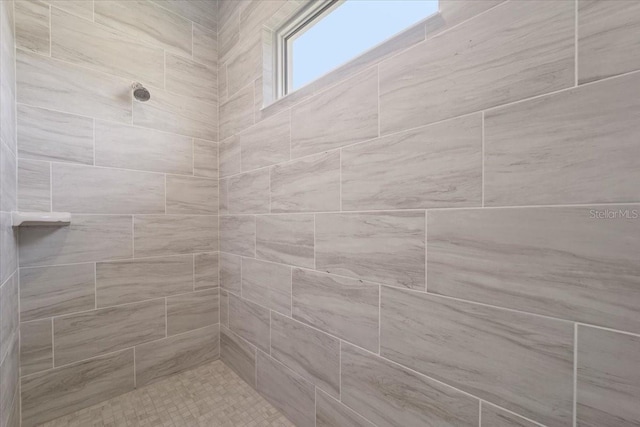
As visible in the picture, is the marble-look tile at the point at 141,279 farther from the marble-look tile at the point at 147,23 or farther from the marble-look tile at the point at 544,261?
the marble-look tile at the point at 544,261

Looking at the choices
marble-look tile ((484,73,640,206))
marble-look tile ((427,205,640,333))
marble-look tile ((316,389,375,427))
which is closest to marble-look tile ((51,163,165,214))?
marble-look tile ((316,389,375,427))

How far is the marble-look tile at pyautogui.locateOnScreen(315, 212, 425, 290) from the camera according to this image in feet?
2.79

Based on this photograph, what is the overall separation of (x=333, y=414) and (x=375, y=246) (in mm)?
714

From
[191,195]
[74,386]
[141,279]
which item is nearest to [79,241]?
[141,279]

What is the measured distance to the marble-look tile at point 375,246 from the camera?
2.79ft

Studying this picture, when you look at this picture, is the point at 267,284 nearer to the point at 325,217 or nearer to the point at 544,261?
the point at 325,217

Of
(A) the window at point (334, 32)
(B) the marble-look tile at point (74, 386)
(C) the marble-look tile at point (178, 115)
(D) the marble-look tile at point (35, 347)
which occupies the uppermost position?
(A) the window at point (334, 32)

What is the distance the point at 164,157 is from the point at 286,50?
92cm

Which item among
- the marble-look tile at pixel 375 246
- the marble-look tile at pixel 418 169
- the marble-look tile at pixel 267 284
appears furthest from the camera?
the marble-look tile at pixel 267 284

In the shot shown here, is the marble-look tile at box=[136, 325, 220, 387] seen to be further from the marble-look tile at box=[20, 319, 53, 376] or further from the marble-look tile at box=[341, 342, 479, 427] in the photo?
the marble-look tile at box=[341, 342, 479, 427]

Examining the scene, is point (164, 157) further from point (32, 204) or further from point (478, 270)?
point (478, 270)

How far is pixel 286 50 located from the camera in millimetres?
1524

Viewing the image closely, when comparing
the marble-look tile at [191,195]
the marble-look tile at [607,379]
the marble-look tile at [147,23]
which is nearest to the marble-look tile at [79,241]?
the marble-look tile at [191,195]

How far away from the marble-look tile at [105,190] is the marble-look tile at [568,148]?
161cm
